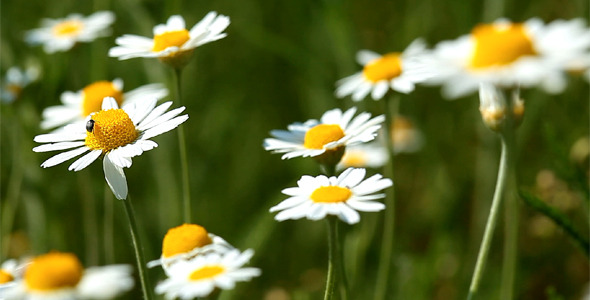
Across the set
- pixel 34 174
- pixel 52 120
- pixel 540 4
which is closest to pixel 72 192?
pixel 34 174

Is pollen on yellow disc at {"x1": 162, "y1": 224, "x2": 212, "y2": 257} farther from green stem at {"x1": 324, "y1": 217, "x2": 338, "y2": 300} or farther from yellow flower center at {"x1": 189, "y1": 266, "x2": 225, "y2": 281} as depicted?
green stem at {"x1": 324, "y1": 217, "x2": 338, "y2": 300}

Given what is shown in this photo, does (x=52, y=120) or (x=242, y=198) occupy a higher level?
(x=52, y=120)

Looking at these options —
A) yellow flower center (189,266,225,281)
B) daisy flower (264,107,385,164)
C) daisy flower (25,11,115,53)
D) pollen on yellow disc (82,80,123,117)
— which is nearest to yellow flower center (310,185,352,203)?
daisy flower (264,107,385,164)

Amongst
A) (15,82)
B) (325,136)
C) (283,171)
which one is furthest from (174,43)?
(283,171)

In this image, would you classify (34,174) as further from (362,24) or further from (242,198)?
(362,24)

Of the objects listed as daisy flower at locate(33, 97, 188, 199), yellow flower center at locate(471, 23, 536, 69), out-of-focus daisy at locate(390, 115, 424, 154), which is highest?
yellow flower center at locate(471, 23, 536, 69)

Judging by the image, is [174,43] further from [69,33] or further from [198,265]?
[69,33]
